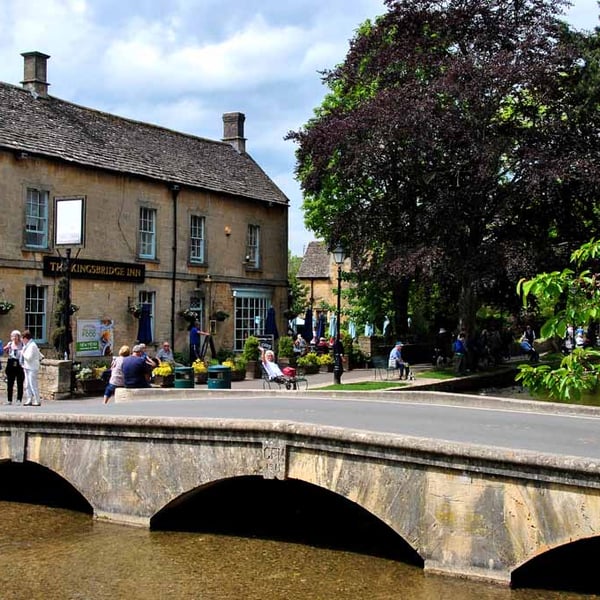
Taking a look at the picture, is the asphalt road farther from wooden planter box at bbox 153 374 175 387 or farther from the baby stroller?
the baby stroller

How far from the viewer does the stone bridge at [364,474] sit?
32.6 ft

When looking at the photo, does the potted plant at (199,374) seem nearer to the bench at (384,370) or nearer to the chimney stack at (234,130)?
the bench at (384,370)


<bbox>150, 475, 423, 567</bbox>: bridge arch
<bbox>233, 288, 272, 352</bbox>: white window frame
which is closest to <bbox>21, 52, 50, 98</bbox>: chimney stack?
<bbox>233, 288, 272, 352</bbox>: white window frame

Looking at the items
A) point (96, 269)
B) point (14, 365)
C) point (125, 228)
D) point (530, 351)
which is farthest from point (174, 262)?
point (530, 351)

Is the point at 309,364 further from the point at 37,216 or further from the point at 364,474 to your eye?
the point at 364,474

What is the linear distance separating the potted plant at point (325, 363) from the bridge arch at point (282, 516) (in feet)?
54.0

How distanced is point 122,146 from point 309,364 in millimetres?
10387

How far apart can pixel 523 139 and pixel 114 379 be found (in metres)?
16.6

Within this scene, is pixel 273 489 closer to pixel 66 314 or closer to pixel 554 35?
pixel 66 314

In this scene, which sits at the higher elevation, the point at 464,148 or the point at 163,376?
the point at 464,148

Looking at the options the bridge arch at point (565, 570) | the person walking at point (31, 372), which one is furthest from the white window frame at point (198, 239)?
the bridge arch at point (565, 570)

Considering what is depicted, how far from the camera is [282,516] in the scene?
14.4 metres

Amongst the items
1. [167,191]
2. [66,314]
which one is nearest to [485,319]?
[167,191]

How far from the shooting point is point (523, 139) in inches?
1145
